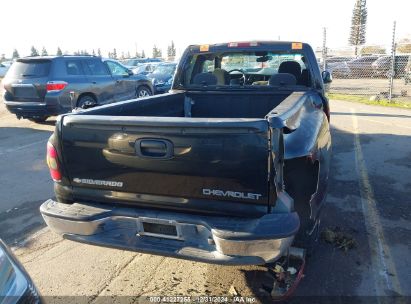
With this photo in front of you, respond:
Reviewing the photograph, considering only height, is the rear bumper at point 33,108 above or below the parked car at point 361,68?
above

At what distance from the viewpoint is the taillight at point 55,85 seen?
9.88m

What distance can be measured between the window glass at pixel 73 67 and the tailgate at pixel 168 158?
26.6 feet

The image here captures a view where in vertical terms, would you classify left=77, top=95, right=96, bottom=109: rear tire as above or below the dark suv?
below

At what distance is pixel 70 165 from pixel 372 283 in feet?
9.13

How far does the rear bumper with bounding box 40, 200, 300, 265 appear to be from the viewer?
2.55 m

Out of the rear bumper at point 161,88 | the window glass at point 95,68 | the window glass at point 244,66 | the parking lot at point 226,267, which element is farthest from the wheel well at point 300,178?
the rear bumper at point 161,88

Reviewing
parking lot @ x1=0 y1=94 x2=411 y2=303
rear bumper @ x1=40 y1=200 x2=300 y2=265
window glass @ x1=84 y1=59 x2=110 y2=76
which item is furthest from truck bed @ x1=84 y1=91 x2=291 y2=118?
window glass @ x1=84 y1=59 x2=110 y2=76

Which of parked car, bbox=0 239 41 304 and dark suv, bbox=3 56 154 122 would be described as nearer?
parked car, bbox=0 239 41 304

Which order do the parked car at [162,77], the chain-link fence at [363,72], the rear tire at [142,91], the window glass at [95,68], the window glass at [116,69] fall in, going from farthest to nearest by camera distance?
1. the chain-link fence at [363,72]
2. the parked car at [162,77]
3. the rear tire at [142,91]
4. the window glass at [116,69]
5. the window glass at [95,68]

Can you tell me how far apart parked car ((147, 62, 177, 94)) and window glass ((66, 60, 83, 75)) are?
15.6 ft

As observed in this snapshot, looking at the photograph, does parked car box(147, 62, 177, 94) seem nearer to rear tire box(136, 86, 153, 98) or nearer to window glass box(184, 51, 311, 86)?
rear tire box(136, 86, 153, 98)

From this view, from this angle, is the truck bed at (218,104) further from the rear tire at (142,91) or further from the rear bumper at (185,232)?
the rear tire at (142,91)

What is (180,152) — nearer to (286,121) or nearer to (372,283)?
(286,121)

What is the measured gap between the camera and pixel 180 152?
106 inches
